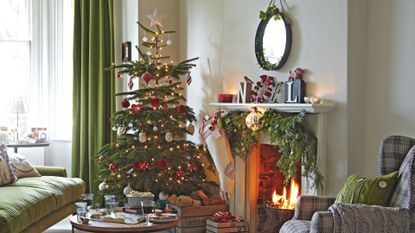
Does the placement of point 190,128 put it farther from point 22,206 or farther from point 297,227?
point 297,227

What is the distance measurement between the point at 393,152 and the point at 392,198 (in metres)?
0.32

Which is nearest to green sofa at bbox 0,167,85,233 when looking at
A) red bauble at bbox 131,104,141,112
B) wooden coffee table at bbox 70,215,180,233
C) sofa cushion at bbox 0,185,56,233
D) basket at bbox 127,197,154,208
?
sofa cushion at bbox 0,185,56,233

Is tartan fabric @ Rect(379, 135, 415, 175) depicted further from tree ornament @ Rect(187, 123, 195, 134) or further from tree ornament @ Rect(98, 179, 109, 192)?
tree ornament @ Rect(98, 179, 109, 192)

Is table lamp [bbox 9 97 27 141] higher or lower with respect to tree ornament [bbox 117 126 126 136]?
higher

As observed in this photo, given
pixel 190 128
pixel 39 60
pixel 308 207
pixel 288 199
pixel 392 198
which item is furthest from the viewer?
pixel 39 60

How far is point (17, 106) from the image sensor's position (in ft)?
20.9

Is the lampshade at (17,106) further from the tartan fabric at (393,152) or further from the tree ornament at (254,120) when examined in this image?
the tartan fabric at (393,152)

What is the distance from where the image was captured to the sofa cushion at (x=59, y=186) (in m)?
4.80

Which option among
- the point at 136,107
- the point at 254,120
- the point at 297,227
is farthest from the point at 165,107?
the point at 297,227

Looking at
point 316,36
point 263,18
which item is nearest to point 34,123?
point 263,18

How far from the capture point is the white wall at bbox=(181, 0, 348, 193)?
12.7 ft

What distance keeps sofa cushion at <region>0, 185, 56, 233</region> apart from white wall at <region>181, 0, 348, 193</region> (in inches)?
74.7

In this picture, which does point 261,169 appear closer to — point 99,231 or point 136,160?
point 136,160

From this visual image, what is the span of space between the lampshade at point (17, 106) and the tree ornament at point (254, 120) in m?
3.05
